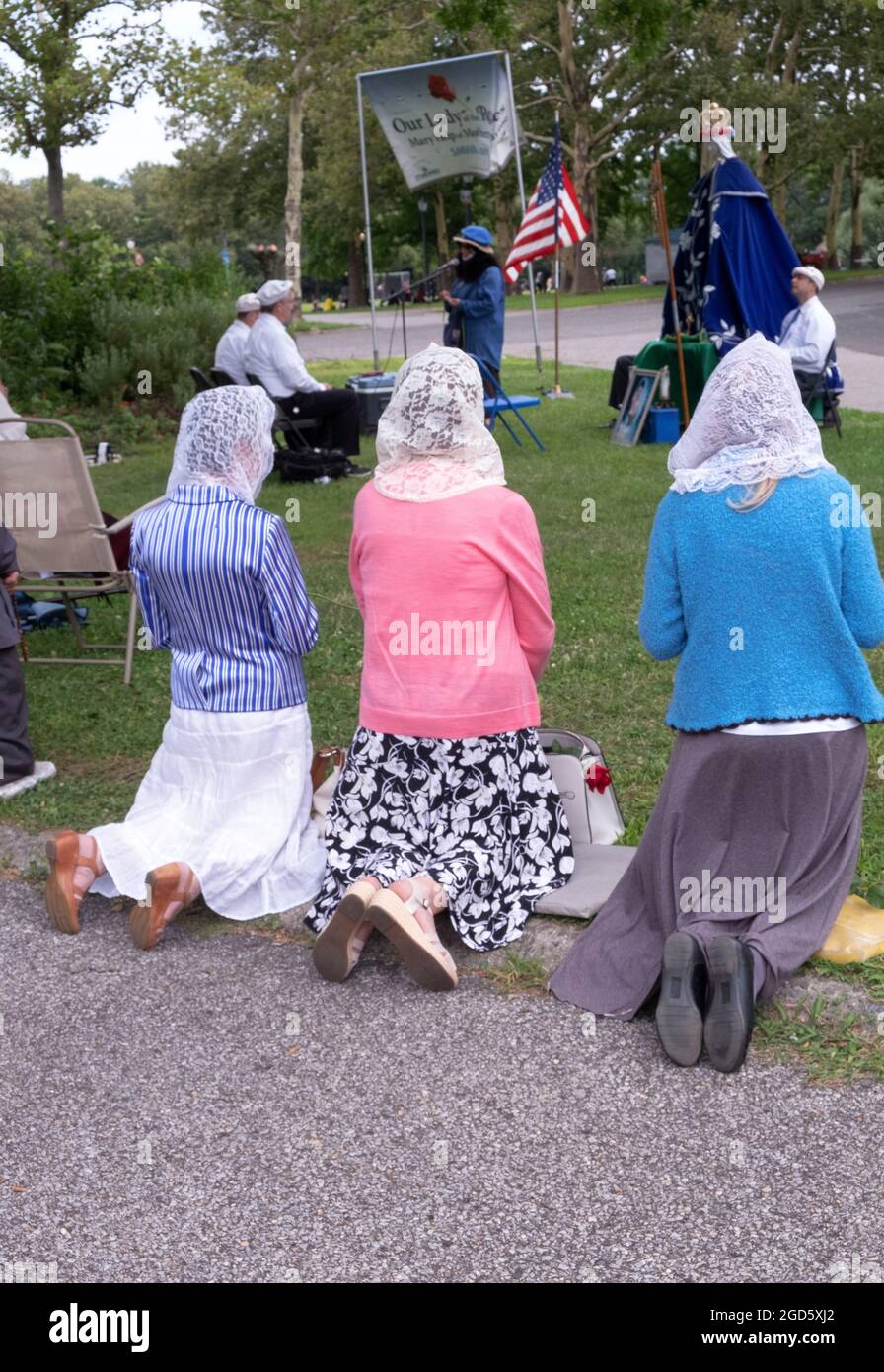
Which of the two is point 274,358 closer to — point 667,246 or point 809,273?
point 667,246

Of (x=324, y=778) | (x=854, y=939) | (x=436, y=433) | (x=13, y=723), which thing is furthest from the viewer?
(x=13, y=723)

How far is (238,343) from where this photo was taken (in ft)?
41.2

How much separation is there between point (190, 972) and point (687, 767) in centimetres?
147

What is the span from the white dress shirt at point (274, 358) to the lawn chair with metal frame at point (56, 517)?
540 centimetres

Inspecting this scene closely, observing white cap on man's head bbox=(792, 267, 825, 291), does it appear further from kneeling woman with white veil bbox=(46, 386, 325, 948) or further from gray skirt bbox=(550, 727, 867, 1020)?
gray skirt bbox=(550, 727, 867, 1020)

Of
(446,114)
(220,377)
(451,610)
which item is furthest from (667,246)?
(451,610)

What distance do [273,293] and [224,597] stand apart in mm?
8401

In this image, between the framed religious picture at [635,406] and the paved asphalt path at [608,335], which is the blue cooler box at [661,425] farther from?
the paved asphalt path at [608,335]

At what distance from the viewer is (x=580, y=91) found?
145 feet

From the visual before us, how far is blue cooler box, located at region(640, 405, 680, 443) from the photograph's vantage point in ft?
43.9

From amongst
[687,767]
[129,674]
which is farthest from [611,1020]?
[129,674]

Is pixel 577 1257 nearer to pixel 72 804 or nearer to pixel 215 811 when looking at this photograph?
pixel 215 811

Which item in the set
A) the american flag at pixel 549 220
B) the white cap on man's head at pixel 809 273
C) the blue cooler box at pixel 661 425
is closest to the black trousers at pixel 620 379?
the blue cooler box at pixel 661 425

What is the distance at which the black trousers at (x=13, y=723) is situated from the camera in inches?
218
